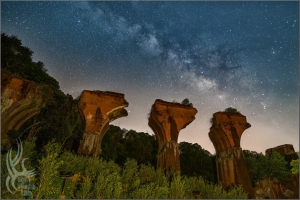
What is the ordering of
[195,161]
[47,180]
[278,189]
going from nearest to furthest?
[47,180] < [278,189] < [195,161]

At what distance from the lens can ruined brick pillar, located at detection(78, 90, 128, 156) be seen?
11.5 m

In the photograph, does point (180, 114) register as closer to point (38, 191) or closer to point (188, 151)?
point (38, 191)

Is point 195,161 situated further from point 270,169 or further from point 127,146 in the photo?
point 270,169

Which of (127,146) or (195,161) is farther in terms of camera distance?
(195,161)

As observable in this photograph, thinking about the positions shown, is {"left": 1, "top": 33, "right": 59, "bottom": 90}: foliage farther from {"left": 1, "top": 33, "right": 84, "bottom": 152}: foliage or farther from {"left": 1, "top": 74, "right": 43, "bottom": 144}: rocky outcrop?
{"left": 1, "top": 74, "right": 43, "bottom": 144}: rocky outcrop

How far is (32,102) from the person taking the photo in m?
12.7

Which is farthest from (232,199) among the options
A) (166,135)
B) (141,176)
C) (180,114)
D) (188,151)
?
(188,151)

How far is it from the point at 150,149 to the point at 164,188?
72.3 feet

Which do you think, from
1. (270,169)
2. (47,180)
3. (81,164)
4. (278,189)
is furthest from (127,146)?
(47,180)

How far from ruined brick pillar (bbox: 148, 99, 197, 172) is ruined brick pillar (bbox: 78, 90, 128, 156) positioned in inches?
79.2

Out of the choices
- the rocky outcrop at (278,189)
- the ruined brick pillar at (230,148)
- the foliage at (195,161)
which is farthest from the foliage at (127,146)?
the rocky outcrop at (278,189)

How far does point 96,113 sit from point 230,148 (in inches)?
311

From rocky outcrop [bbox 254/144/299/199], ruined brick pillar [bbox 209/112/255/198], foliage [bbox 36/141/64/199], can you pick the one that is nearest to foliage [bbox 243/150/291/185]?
rocky outcrop [bbox 254/144/299/199]

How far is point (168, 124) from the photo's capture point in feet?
43.1
